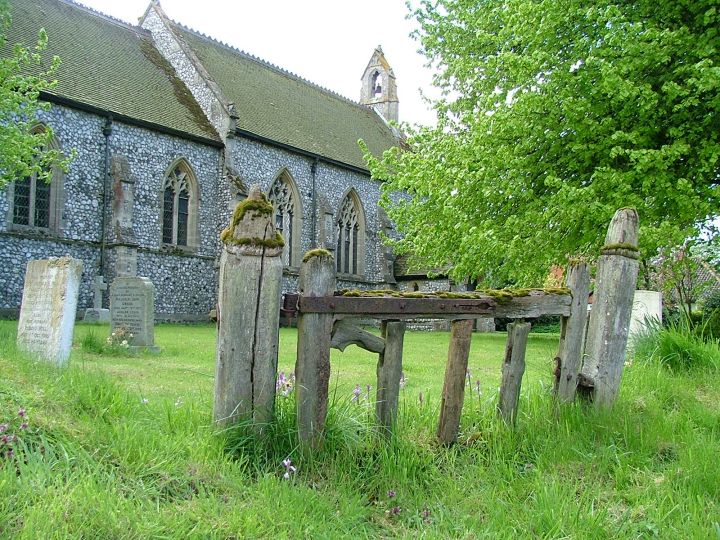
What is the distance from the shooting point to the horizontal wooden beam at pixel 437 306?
139 inches

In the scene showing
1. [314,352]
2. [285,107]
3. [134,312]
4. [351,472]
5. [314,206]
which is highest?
[285,107]

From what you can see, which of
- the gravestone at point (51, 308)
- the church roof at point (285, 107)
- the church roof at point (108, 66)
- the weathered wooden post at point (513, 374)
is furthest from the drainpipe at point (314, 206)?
the weathered wooden post at point (513, 374)

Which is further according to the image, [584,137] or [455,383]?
[584,137]

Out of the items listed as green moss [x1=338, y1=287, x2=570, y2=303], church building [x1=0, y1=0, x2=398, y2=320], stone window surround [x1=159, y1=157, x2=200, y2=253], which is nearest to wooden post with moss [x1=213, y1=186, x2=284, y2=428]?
green moss [x1=338, y1=287, x2=570, y2=303]

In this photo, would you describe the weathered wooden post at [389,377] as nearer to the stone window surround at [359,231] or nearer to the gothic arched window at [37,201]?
the gothic arched window at [37,201]

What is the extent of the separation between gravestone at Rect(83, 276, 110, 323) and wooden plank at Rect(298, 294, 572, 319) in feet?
48.9

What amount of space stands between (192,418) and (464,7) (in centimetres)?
1350

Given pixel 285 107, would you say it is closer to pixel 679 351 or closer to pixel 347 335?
pixel 679 351

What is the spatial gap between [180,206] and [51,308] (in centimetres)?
1450

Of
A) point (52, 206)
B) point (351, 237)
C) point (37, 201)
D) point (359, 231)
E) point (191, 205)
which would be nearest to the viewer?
point (37, 201)

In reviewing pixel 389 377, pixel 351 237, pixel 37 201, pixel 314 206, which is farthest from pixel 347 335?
pixel 351 237

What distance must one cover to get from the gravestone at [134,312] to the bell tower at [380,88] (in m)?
27.3

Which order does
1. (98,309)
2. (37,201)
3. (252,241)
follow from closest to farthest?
(252,241) < (98,309) < (37,201)

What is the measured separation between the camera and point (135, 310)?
1069 cm
